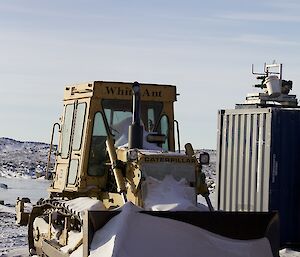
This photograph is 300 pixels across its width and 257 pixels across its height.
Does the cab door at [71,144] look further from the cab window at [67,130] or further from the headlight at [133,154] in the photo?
the headlight at [133,154]

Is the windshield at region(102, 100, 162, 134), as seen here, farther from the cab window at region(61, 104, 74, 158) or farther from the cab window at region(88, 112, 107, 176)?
the cab window at region(61, 104, 74, 158)

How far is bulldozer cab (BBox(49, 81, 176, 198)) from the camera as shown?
10.1m

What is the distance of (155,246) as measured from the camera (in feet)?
26.5

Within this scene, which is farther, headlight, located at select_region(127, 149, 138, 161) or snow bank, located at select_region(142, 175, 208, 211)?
headlight, located at select_region(127, 149, 138, 161)

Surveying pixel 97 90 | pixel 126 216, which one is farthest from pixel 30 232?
pixel 126 216

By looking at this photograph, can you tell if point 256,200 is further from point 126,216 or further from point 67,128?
point 126,216

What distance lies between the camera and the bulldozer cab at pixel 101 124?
1012cm

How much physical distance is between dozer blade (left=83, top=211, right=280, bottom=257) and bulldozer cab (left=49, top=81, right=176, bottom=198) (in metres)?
1.83

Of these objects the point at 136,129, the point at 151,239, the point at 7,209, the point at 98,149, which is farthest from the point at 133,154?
the point at 7,209

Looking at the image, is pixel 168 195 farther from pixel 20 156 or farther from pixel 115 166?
pixel 20 156

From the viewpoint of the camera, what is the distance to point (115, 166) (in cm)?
948

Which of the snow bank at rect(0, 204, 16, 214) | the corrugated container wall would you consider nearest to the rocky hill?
the snow bank at rect(0, 204, 16, 214)

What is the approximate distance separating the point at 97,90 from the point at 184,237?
2.71 meters

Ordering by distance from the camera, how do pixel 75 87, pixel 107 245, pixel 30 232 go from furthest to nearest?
pixel 30 232
pixel 75 87
pixel 107 245
